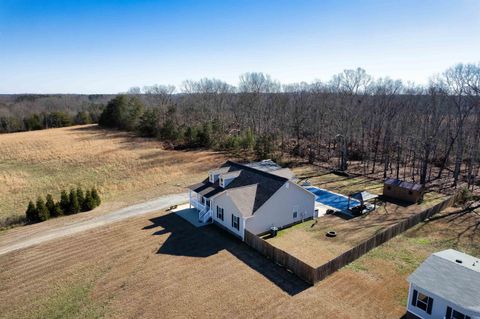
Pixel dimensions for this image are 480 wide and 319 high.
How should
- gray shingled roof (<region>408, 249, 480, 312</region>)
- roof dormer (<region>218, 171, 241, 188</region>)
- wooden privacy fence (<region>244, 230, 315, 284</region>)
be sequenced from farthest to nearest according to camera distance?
roof dormer (<region>218, 171, 241, 188</region>) < wooden privacy fence (<region>244, 230, 315, 284</region>) < gray shingled roof (<region>408, 249, 480, 312</region>)

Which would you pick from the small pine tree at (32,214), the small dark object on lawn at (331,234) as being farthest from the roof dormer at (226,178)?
the small pine tree at (32,214)

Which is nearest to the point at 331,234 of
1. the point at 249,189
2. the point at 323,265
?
the point at 323,265

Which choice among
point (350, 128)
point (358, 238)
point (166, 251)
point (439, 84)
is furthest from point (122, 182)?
point (439, 84)

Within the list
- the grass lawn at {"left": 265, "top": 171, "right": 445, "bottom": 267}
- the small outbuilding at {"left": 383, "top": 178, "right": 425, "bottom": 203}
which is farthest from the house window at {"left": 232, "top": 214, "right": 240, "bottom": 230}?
the small outbuilding at {"left": 383, "top": 178, "right": 425, "bottom": 203}

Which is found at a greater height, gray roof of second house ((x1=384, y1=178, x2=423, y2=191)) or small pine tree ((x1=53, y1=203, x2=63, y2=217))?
gray roof of second house ((x1=384, y1=178, x2=423, y2=191))

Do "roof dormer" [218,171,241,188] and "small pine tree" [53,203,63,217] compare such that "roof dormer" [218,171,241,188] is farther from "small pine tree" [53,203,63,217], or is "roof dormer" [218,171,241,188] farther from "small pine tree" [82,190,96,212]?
"small pine tree" [53,203,63,217]

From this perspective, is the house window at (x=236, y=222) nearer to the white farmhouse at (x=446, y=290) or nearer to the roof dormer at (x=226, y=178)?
the roof dormer at (x=226, y=178)

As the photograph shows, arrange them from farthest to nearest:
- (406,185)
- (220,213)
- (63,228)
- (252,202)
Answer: (406,185) → (63,228) → (220,213) → (252,202)

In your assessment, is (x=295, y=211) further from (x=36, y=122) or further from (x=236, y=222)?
(x=36, y=122)

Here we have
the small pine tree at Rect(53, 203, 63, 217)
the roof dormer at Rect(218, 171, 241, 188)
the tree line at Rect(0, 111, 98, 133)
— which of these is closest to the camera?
the roof dormer at Rect(218, 171, 241, 188)
